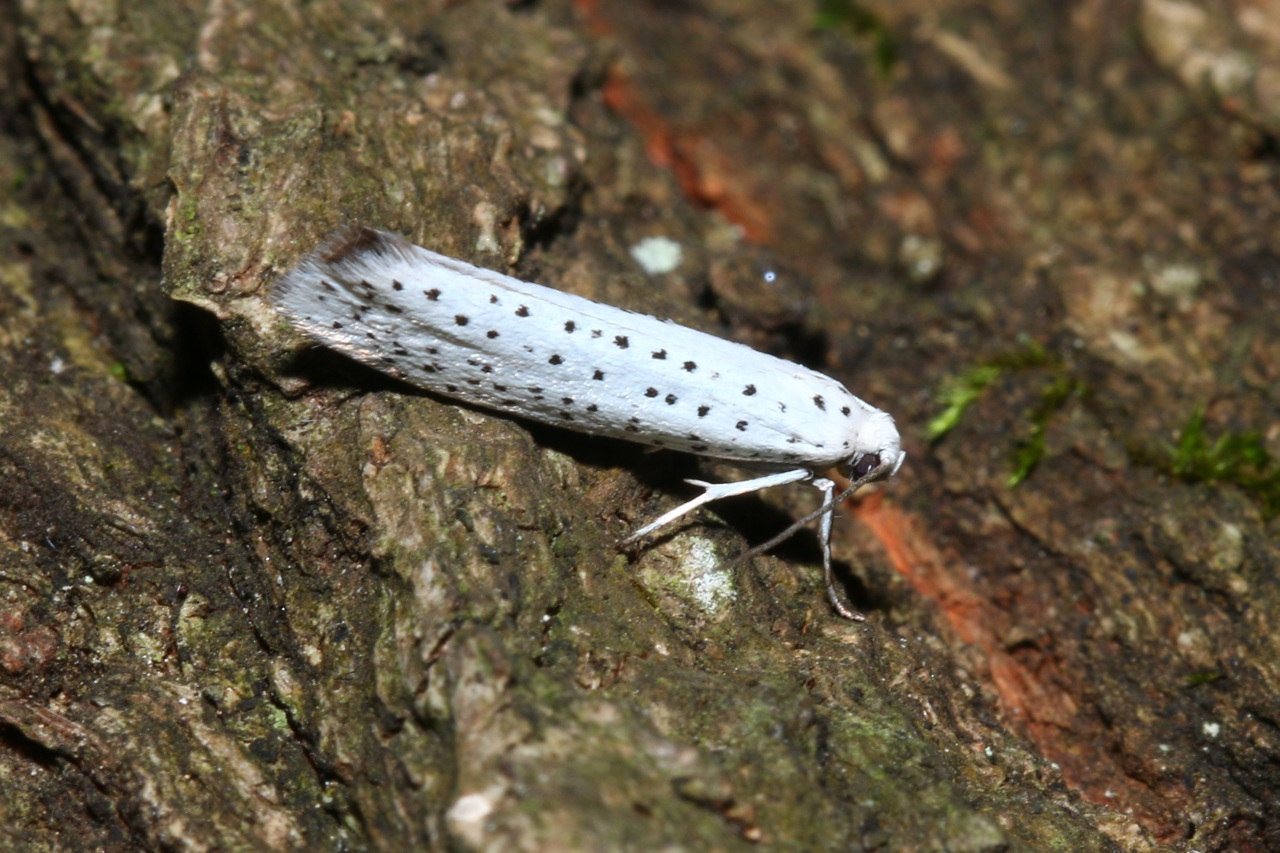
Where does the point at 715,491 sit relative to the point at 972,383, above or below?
above

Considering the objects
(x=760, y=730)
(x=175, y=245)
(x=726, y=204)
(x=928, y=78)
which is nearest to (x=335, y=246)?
(x=175, y=245)

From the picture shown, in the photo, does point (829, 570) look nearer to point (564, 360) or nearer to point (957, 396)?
point (564, 360)

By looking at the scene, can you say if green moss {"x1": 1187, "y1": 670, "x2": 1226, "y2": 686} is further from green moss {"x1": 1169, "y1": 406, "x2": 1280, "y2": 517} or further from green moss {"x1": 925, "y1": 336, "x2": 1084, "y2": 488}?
green moss {"x1": 925, "y1": 336, "x2": 1084, "y2": 488}

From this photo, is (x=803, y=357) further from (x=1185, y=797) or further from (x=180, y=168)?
(x=180, y=168)

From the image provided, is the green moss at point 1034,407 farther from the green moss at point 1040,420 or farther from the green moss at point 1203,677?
the green moss at point 1203,677

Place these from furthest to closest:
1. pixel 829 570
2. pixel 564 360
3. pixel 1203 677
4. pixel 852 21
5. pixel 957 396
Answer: pixel 852 21 < pixel 957 396 < pixel 1203 677 < pixel 829 570 < pixel 564 360

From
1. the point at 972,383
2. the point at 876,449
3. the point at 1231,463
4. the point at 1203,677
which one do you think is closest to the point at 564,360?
the point at 876,449

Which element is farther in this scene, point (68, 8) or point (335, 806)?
point (68, 8)

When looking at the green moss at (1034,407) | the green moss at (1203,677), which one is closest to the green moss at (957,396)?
the green moss at (1034,407)
